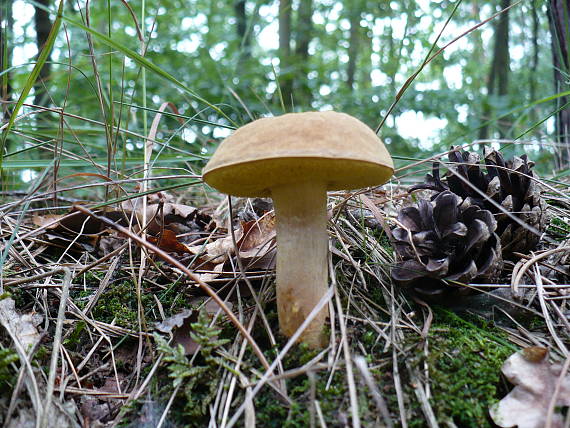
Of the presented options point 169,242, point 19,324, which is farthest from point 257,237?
point 19,324

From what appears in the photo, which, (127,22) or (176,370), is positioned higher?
(127,22)

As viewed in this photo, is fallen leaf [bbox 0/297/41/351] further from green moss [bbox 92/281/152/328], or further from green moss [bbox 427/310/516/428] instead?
green moss [bbox 427/310/516/428]

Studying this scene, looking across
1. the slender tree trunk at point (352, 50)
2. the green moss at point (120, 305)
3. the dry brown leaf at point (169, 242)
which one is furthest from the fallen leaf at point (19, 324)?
the slender tree trunk at point (352, 50)

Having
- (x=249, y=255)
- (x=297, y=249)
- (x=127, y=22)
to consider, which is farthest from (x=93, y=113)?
(x=297, y=249)

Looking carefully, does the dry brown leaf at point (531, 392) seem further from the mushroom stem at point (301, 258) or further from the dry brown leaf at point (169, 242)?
the dry brown leaf at point (169, 242)

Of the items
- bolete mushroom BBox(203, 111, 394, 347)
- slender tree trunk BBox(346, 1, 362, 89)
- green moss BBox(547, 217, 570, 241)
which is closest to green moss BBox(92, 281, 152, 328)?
bolete mushroom BBox(203, 111, 394, 347)

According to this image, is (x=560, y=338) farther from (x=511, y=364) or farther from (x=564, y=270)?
(x=564, y=270)

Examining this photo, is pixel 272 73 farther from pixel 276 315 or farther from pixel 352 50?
pixel 276 315
